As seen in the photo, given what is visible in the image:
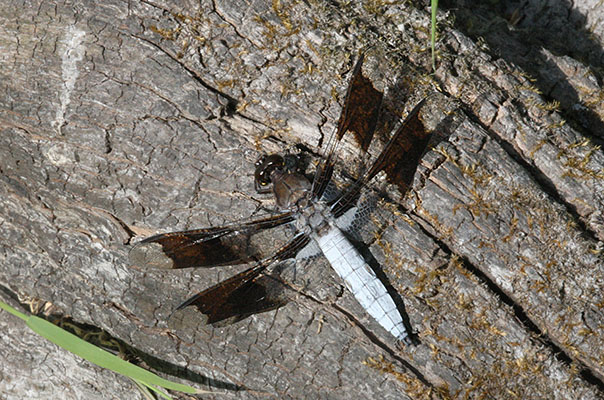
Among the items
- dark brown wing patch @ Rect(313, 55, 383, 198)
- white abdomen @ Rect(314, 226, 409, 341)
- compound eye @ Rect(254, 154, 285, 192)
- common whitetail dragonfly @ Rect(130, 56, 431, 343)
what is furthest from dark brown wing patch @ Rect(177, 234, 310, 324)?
dark brown wing patch @ Rect(313, 55, 383, 198)

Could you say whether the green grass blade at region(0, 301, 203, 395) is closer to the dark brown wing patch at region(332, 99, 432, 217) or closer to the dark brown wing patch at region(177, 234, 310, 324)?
the dark brown wing patch at region(177, 234, 310, 324)

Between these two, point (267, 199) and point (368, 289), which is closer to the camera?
point (368, 289)

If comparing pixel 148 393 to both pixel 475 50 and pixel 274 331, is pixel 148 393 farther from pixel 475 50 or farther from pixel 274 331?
pixel 475 50

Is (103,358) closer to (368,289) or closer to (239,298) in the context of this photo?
(239,298)

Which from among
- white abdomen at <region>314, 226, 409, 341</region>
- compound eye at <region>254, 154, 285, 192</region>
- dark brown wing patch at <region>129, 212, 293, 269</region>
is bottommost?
white abdomen at <region>314, 226, 409, 341</region>

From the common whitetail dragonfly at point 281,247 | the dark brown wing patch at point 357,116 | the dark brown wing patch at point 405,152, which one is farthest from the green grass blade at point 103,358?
the dark brown wing patch at point 405,152

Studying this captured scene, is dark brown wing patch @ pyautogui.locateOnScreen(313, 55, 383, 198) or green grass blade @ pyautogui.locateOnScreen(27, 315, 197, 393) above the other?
dark brown wing patch @ pyautogui.locateOnScreen(313, 55, 383, 198)

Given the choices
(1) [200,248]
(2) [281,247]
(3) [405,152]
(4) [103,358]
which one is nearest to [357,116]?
(3) [405,152]
